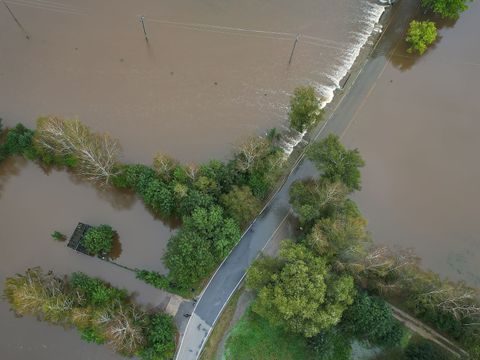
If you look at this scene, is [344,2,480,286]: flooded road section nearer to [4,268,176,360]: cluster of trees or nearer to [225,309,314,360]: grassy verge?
[225,309,314,360]: grassy verge

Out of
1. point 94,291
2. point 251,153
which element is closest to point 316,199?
point 251,153

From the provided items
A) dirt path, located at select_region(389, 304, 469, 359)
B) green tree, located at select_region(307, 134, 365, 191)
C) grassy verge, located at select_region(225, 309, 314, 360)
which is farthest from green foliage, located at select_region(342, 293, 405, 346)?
green tree, located at select_region(307, 134, 365, 191)

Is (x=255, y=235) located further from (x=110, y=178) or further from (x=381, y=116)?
(x=381, y=116)

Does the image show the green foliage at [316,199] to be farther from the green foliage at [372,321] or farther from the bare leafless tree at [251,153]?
the green foliage at [372,321]

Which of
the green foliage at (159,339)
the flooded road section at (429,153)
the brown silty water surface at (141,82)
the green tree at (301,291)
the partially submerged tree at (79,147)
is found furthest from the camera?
the flooded road section at (429,153)

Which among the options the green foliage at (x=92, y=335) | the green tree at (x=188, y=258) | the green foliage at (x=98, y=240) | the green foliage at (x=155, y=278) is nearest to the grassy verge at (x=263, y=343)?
the green tree at (x=188, y=258)

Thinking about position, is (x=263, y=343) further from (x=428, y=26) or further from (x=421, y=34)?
(x=428, y=26)

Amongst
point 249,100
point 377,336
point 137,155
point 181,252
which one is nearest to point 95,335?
point 181,252

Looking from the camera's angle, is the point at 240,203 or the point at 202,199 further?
the point at 240,203
